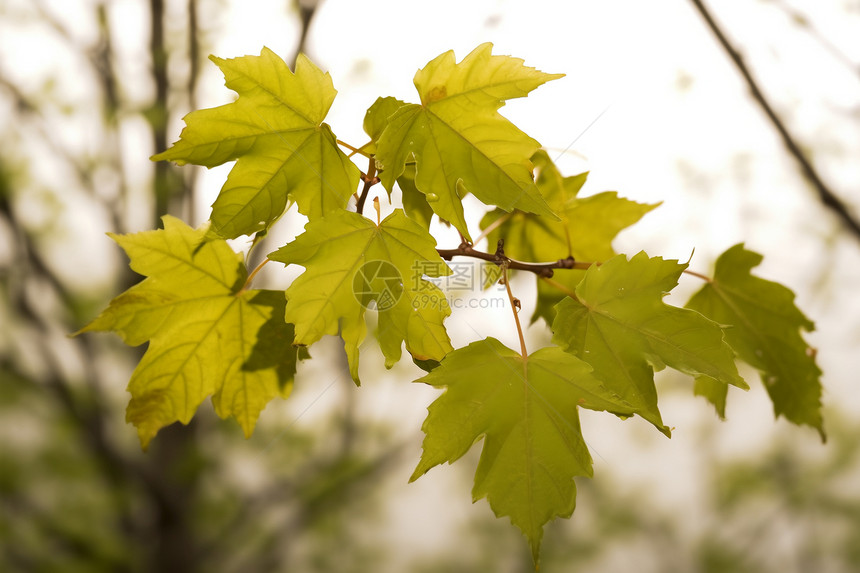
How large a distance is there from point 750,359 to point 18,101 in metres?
3.90

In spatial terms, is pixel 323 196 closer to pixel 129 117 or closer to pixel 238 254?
pixel 238 254

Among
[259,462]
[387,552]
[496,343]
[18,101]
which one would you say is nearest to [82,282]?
[18,101]

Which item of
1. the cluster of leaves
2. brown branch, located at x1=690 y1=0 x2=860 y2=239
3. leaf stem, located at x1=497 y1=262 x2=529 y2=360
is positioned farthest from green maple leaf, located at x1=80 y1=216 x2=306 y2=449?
brown branch, located at x1=690 y1=0 x2=860 y2=239

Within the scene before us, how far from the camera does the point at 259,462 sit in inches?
162

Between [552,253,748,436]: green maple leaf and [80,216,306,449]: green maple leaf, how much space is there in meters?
0.29

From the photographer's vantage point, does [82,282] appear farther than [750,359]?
Yes

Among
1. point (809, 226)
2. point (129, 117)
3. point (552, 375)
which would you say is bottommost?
point (809, 226)

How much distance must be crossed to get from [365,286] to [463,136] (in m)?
0.16

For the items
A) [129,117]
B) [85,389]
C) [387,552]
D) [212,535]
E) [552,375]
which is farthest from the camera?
[387,552]

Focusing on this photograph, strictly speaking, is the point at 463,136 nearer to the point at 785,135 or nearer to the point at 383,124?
the point at 383,124

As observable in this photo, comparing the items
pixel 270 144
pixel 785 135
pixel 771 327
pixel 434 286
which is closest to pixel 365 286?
pixel 434 286

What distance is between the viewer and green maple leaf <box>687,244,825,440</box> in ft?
2.40

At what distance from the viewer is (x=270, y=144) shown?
532mm

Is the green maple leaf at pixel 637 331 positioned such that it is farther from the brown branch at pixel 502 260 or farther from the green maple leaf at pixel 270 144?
the green maple leaf at pixel 270 144
